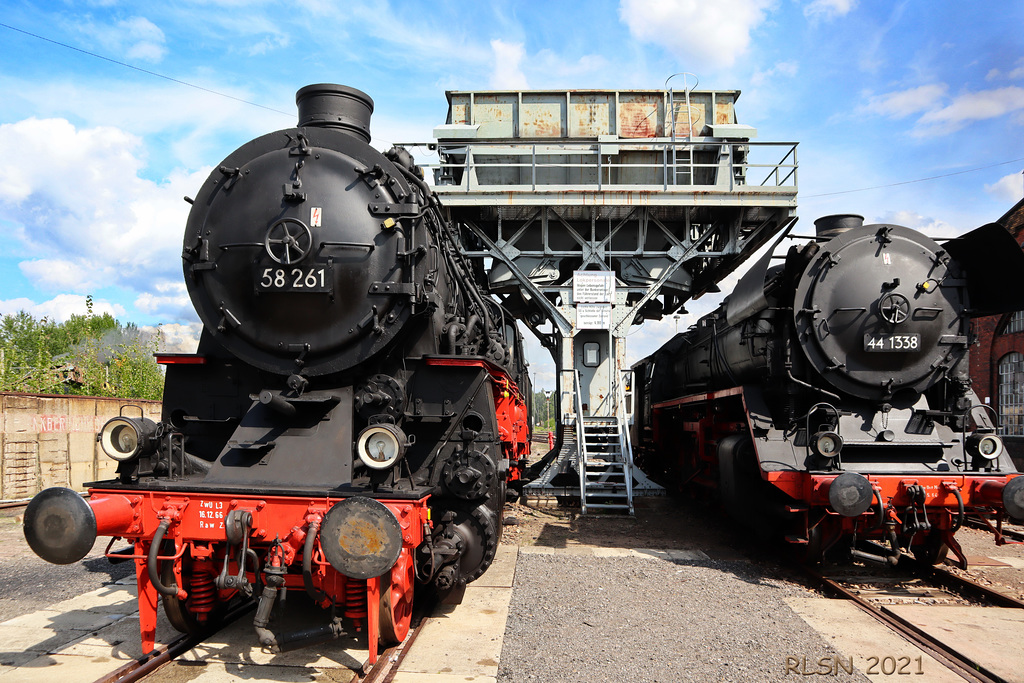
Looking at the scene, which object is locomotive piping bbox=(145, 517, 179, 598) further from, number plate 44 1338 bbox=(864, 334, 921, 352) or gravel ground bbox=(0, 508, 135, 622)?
number plate 44 1338 bbox=(864, 334, 921, 352)

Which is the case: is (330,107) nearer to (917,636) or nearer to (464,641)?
(464,641)

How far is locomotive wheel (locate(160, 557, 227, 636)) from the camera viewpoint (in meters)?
3.96

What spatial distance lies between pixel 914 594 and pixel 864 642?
181 centimetres

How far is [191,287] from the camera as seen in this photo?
15.2 feet

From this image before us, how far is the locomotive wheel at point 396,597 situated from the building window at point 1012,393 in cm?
1762

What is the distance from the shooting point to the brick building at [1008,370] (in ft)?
52.6

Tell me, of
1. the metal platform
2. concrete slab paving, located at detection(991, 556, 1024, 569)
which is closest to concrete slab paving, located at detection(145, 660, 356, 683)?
concrete slab paving, located at detection(991, 556, 1024, 569)

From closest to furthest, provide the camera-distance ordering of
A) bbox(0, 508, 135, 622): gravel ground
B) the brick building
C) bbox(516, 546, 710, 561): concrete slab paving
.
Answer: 1. bbox(0, 508, 135, 622): gravel ground
2. bbox(516, 546, 710, 561): concrete slab paving
3. the brick building

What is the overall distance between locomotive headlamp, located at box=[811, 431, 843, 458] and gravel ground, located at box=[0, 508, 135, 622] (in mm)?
6775

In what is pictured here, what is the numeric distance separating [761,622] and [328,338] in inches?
155

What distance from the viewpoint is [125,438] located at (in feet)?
13.7

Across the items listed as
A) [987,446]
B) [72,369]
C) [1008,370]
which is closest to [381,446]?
[987,446]

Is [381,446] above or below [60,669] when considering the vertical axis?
above

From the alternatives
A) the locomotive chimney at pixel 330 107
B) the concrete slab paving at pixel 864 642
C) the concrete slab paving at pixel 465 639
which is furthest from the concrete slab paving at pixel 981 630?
the locomotive chimney at pixel 330 107
